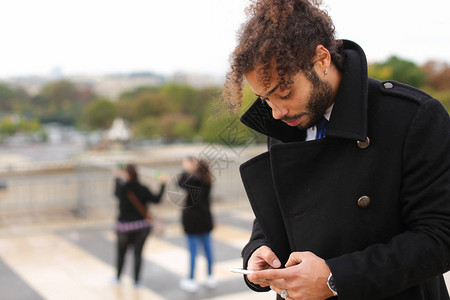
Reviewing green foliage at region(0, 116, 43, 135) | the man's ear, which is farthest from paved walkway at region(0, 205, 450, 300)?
green foliage at region(0, 116, 43, 135)

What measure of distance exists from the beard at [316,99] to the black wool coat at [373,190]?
4 centimetres

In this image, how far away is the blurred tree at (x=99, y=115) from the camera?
177ft

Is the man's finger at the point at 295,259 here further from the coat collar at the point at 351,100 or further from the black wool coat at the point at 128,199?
the black wool coat at the point at 128,199

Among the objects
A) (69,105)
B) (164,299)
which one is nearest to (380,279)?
(164,299)

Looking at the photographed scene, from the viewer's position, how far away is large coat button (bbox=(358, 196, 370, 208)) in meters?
1.45

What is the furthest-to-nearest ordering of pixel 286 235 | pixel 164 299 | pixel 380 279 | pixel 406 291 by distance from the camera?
pixel 164 299
pixel 286 235
pixel 406 291
pixel 380 279

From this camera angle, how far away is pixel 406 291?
1524mm

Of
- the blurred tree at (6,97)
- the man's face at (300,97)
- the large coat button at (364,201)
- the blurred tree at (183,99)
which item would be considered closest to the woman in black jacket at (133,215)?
the man's face at (300,97)

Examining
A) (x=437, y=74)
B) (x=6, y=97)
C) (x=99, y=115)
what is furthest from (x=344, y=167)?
(x=6, y=97)

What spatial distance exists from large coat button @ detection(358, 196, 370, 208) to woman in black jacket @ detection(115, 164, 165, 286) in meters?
5.77

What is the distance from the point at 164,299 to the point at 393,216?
5.60 m

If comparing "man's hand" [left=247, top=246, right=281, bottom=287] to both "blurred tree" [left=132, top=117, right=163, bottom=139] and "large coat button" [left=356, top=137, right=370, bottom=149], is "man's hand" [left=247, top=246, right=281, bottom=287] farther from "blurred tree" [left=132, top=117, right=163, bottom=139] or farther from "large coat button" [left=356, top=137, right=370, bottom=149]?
"blurred tree" [left=132, top=117, right=163, bottom=139]

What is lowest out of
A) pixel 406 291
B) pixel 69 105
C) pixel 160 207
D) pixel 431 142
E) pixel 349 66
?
pixel 69 105

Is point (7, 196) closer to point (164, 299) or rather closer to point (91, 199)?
point (91, 199)
